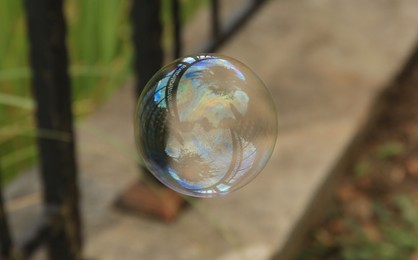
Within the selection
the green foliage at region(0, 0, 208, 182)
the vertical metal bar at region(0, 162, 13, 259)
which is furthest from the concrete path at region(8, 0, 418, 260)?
the vertical metal bar at region(0, 162, 13, 259)

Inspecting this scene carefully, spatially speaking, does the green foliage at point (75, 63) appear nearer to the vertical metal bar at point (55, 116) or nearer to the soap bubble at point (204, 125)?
the vertical metal bar at point (55, 116)

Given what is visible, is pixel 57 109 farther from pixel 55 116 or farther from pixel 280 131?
pixel 280 131

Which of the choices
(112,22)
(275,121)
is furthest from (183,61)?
(112,22)

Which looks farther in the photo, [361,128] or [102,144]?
[361,128]

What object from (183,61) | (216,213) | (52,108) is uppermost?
(183,61)

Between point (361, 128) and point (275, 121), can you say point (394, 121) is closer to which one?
point (361, 128)

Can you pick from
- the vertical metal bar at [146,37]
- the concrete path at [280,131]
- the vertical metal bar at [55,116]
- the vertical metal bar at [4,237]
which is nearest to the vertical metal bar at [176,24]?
the vertical metal bar at [146,37]

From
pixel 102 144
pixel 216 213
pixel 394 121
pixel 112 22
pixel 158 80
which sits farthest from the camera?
pixel 394 121
